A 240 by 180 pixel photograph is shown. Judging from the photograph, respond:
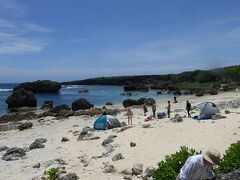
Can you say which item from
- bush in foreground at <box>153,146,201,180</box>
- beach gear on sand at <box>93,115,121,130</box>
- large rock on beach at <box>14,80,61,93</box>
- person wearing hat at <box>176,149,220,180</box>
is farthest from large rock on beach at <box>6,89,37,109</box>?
person wearing hat at <box>176,149,220,180</box>

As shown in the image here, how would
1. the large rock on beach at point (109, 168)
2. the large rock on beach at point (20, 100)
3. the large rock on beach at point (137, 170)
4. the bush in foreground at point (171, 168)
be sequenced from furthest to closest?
the large rock on beach at point (20, 100) < the large rock on beach at point (109, 168) < the large rock on beach at point (137, 170) < the bush in foreground at point (171, 168)

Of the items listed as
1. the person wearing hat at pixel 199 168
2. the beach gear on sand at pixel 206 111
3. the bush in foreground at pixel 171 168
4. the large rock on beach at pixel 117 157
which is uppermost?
the person wearing hat at pixel 199 168

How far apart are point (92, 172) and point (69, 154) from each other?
4.76 metres

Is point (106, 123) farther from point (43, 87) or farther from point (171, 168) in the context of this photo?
point (43, 87)

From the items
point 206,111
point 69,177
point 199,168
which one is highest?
point 199,168

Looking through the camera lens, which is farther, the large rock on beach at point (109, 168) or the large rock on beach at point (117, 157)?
the large rock on beach at point (117, 157)

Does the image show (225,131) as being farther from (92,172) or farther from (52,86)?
(52,86)

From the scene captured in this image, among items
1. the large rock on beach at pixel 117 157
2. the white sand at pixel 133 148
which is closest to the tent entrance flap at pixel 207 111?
the white sand at pixel 133 148

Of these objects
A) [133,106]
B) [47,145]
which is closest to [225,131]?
[47,145]

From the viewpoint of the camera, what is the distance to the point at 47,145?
982 inches

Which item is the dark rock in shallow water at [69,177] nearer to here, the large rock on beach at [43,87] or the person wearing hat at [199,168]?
the person wearing hat at [199,168]

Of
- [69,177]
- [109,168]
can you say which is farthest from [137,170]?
[69,177]

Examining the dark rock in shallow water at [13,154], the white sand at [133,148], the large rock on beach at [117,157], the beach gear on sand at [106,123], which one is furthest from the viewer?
the beach gear on sand at [106,123]

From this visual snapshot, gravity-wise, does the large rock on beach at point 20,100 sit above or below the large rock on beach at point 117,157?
below
